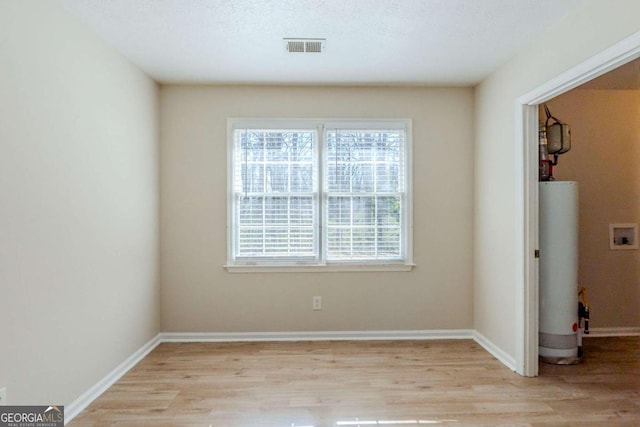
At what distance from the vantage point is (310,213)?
3781 mm

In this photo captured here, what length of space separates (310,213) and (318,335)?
124cm

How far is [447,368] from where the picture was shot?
3.07 metres

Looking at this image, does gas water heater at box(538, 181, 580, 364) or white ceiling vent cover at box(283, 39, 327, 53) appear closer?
white ceiling vent cover at box(283, 39, 327, 53)

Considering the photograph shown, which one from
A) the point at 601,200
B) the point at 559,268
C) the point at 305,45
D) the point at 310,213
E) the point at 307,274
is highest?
the point at 305,45

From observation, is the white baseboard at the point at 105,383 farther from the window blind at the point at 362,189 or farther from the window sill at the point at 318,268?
the window blind at the point at 362,189

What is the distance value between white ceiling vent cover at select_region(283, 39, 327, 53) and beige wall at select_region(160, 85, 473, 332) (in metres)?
0.87

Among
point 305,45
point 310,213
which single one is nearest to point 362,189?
point 310,213

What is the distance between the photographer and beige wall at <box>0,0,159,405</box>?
1.89 metres

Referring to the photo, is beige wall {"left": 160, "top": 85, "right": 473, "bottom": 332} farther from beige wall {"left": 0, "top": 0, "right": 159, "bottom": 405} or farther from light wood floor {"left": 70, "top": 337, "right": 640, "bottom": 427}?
beige wall {"left": 0, "top": 0, "right": 159, "bottom": 405}

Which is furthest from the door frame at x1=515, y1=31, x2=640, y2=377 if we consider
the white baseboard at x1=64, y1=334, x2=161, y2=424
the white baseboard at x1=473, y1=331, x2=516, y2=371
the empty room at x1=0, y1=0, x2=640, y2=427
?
the white baseboard at x1=64, y1=334, x2=161, y2=424

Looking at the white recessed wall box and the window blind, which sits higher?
the window blind

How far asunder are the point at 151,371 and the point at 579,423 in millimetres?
3039

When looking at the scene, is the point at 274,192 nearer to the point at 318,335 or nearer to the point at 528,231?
the point at 318,335

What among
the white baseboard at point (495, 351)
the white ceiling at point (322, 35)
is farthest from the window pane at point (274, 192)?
the white baseboard at point (495, 351)
